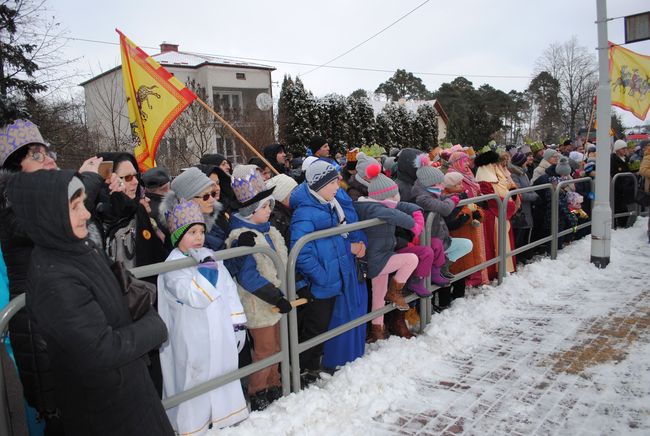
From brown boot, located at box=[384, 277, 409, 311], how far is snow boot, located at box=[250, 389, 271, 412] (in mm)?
1538

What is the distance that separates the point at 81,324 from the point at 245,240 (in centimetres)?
154

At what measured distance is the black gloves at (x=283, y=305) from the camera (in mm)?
3357

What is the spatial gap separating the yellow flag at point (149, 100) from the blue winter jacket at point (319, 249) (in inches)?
79.2

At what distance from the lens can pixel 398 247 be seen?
4773 millimetres

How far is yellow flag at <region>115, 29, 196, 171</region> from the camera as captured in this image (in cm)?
526

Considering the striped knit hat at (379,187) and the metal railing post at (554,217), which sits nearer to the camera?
the striped knit hat at (379,187)

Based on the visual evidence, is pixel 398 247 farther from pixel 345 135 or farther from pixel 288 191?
pixel 345 135

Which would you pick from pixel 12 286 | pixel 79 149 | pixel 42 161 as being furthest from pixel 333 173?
pixel 79 149

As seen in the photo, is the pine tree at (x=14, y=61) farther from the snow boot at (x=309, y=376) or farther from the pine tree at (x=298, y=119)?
the pine tree at (x=298, y=119)

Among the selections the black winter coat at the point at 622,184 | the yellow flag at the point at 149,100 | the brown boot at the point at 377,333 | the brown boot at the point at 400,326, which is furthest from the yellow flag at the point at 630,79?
the yellow flag at the point at 149,100

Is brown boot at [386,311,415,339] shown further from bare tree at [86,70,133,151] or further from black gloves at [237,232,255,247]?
bare tree at [86,70,133,151]

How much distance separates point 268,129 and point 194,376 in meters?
22.0

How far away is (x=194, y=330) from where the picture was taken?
301 centimetres

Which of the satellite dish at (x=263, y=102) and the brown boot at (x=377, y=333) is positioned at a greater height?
the satellite dish at (x=263, y=102)
